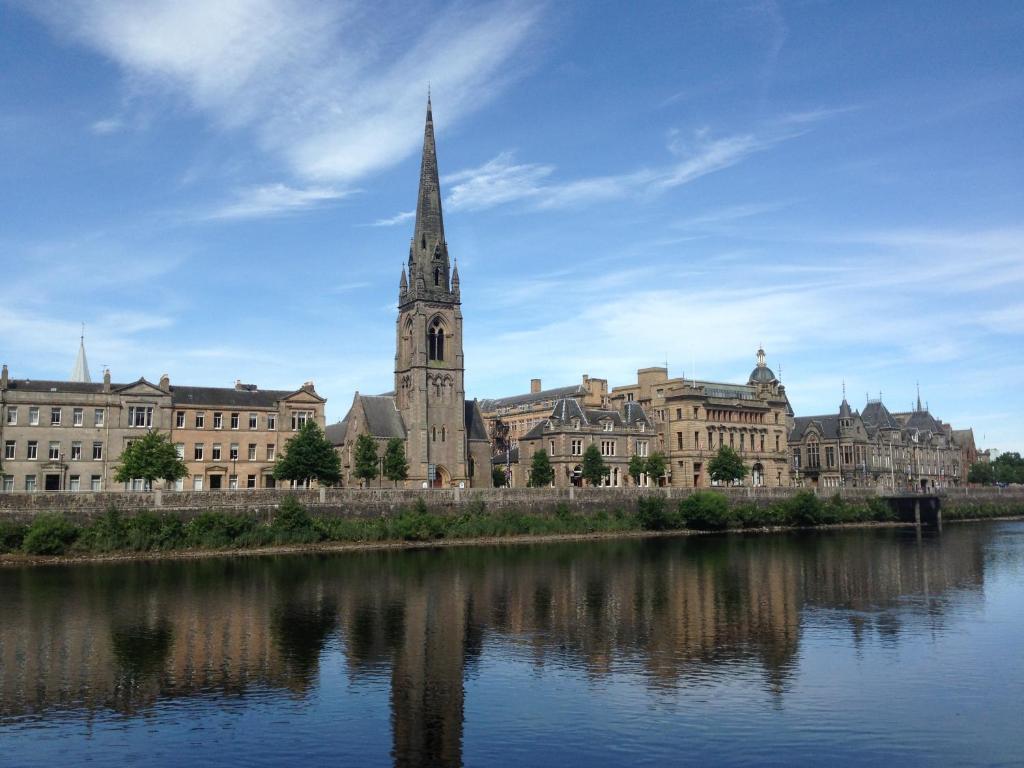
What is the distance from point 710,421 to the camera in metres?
121

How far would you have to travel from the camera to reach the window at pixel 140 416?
85.4 m

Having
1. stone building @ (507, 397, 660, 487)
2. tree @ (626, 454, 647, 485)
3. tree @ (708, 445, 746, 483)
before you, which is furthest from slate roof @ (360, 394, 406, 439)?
tree @ (708, 445, 746, 483)

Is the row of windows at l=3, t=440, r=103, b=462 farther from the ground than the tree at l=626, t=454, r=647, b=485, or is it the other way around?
the row of windows at l=3, t=440, r=103, b=462

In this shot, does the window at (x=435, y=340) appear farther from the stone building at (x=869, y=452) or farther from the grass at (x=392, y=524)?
the stone building at (x=869, y=452)

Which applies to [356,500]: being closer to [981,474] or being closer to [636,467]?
[636,467]

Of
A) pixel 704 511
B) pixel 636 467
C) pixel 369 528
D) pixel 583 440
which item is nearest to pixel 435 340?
pixel 583 440

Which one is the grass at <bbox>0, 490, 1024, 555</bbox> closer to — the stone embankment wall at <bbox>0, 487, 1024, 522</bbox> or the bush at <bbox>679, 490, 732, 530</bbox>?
the bush at <bbox>679, 490, 732, 530</bbox>

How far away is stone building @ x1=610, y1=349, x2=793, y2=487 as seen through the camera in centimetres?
11925

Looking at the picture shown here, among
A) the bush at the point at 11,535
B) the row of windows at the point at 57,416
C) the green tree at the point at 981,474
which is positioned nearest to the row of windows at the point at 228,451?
the row of windows at the point at 57,416

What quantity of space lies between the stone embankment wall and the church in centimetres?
1453

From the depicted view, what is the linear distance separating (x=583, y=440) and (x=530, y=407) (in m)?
19.3

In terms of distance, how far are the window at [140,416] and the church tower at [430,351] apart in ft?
84.4

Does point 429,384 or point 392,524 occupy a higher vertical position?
point 429,384

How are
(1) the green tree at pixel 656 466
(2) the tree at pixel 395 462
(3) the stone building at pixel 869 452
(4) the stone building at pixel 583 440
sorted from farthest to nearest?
(3) the stone building at pixel 869 452, (1) the green tree at pixel 656 466, (4) the stone building at pixel 583 440, (2) the tree at pixel 395 462
